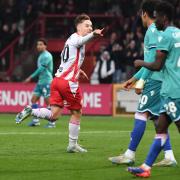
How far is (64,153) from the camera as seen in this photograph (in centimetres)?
1276

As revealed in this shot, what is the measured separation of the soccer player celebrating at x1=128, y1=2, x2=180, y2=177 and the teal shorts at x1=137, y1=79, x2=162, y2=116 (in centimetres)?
128

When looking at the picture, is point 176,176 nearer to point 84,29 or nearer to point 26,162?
point 26,162

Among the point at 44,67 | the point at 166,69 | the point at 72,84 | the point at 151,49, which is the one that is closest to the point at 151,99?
the point at 151,49

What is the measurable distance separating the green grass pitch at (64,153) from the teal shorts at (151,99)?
88cm

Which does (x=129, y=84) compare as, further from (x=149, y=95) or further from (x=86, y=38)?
(x=86, y=38)

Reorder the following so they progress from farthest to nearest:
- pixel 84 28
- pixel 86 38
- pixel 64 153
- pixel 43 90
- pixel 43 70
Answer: pixel 43 90 < pixel 43 70 < pixel 84 28 < pixel 64 153 < pixel 86 38

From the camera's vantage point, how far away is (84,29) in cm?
1312

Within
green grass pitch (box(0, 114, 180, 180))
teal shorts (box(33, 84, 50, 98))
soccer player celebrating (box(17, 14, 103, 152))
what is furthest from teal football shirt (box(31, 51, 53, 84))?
soccer player celebrating (box(17, 14, 103, 152))

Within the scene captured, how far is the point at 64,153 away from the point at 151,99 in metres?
2.34

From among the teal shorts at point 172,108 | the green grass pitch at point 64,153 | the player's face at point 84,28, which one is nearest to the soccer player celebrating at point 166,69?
the teal shorts at point 172,108

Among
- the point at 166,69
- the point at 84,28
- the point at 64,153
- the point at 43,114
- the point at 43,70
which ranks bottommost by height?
the point at 64,153

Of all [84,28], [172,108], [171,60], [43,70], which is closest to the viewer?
[172,108]

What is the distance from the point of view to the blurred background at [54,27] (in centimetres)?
2969

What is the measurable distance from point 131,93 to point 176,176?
14727 millimetres
